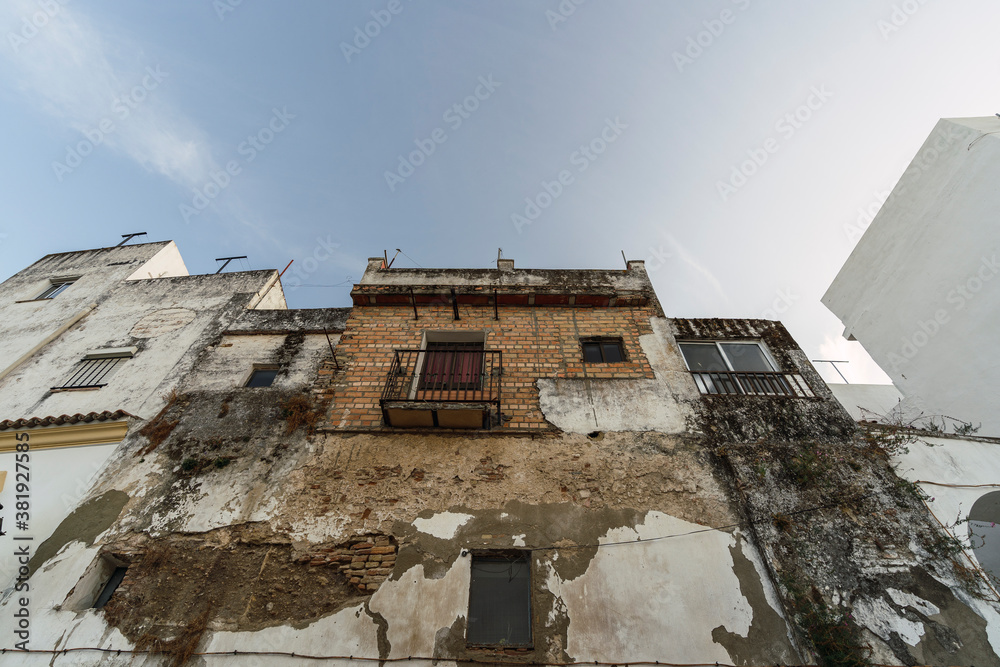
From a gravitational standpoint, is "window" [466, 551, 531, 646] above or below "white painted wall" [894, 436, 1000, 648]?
below

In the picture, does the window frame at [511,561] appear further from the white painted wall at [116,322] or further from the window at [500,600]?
the white painted wall at [116,322]

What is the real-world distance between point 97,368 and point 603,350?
10.4 meters

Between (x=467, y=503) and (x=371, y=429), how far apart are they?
6.54ft

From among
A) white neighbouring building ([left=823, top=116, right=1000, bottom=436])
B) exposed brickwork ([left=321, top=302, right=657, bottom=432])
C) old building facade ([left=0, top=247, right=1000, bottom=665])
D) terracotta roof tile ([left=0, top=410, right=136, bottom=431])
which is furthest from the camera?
white neighbouring building ([left=823, top=116, right=1000, bottom=436])

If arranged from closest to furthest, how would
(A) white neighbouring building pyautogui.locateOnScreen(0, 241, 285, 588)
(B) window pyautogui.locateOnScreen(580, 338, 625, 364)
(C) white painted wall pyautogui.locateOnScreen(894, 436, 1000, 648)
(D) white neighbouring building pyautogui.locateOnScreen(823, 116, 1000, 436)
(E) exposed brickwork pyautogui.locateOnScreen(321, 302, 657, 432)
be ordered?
(C) white painted wall pyautogui.locateOnScreen(894, 436, 1000, 648)
(A) white neighbouring building pyautogui.locateOnScreen(0, 241, 285, 588)
(E) exposed brickwork pyautogui.locateOnScreen(321, 302, 657, 432)
(B) window pyautogui.locateOnScreen(580, 338, 625, 364)
(D) white neighbouring building pyautogui.locateOnScreen(823, 116, 1000, 436)

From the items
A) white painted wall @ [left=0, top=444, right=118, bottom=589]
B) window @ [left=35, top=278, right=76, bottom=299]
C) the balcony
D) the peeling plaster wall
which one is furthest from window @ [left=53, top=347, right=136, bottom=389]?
the balcony

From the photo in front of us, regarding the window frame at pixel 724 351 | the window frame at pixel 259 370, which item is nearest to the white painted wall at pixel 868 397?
the window frame at pixel 724 351

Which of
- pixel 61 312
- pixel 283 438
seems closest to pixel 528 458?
pixel 283 438

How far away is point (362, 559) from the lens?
5426 millimetres

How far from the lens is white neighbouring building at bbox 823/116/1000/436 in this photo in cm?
899

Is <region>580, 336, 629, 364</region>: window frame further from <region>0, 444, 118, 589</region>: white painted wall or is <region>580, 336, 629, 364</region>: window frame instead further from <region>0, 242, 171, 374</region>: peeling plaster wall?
<region>0, 242, 171, 374</region>: peeling plaster wall

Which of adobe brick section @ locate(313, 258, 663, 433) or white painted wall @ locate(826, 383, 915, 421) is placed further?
white painted wall @ locate(826, 383, 915, 421)

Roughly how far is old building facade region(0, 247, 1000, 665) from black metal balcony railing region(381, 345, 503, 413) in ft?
0.21

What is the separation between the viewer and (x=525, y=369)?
7574 mm
